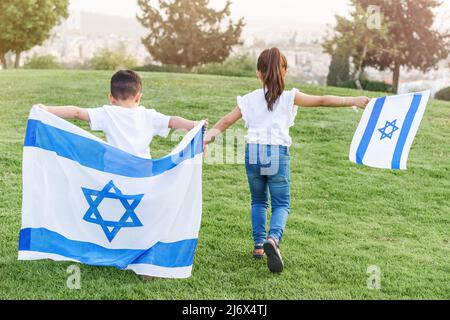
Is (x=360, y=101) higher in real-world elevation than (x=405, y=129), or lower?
higher

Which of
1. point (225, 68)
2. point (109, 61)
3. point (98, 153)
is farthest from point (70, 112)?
point (109, 61)

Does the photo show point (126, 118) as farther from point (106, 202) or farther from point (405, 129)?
point (405, 129)

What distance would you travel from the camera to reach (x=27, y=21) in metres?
33.1

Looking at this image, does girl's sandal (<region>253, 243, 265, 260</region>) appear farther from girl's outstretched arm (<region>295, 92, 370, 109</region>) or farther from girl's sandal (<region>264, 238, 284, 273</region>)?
girl's outstretched arm (<region>295, 92, 370, 109</region>)

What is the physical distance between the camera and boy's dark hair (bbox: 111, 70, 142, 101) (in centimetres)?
418

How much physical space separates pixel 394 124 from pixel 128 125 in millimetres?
2107

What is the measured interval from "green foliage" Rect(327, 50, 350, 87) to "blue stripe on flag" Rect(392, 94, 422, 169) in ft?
75.8

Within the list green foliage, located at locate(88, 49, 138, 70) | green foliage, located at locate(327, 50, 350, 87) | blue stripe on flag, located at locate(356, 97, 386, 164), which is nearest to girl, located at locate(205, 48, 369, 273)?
blue stripe on flag, located at locate(356, 97, 386, 164)

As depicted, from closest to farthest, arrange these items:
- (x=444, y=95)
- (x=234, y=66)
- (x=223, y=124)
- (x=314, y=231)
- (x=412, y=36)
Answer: (x=223, y=124)
(x=314, y=231)
(x=444, y=95)
(x=234, y=66)
(x=412, y=36)

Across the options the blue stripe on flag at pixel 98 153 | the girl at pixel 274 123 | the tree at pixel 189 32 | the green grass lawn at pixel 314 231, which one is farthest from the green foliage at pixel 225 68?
the blue stripe on flag at pixel 98 153

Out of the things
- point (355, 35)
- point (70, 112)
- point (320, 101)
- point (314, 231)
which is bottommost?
point (314, 231)

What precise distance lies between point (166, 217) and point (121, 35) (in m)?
126

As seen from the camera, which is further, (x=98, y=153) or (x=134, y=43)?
(x=134, y=43)

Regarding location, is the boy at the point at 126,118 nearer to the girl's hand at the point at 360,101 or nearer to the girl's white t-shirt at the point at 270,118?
the girl's white t-shirt at the point at 270,118
